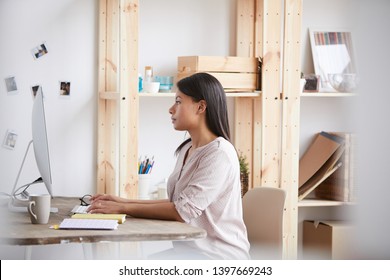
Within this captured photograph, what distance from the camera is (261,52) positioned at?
3.01 m

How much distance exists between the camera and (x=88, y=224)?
1.73 metres

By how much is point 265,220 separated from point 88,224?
760 millimetres

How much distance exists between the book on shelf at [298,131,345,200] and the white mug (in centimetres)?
152

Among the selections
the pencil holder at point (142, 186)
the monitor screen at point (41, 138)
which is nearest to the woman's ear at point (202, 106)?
the monitor screen at point (41, 138)

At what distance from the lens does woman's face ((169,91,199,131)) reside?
6.50 ft

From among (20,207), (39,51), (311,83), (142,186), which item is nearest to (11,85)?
(39,51)

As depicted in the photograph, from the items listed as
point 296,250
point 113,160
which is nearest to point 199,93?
point 113,160

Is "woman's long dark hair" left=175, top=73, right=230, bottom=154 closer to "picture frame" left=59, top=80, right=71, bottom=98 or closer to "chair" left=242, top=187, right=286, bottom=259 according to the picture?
"chair" left=242, top=187, right=286, bottom=259

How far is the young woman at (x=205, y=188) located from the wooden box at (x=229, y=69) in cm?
80

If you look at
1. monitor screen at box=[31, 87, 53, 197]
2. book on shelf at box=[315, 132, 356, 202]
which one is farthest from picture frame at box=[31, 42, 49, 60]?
book on shelf at box=[315, 132, 356, 202]

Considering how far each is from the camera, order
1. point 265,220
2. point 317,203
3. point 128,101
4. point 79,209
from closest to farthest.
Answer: point 79,209 < point 265,220 < point 128,101 < point 317,203

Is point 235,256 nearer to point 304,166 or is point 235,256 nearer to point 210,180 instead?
point 210,180

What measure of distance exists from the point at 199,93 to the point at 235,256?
1.61 ft

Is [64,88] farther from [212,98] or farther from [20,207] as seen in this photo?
[212,98]
